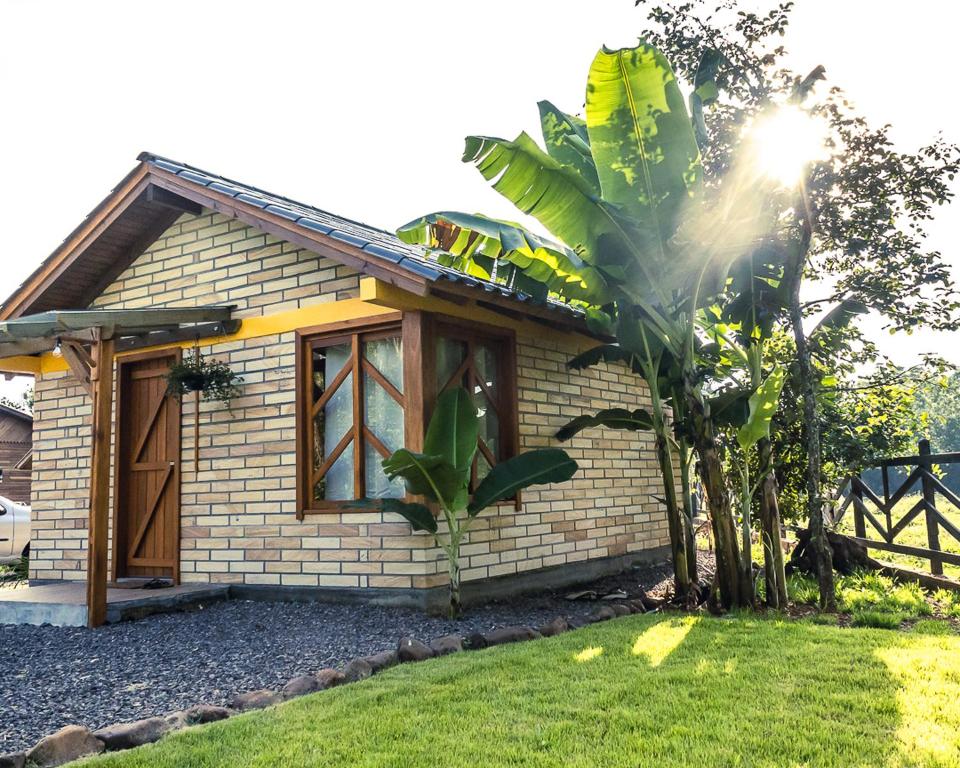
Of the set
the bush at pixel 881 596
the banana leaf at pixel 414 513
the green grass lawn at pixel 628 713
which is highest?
the banana leaf at pixel 414 513

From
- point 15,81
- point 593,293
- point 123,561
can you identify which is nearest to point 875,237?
point 593,293

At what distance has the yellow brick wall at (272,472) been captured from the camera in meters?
7.11

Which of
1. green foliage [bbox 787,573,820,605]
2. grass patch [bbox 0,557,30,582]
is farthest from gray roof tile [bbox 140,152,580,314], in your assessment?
grass patch [bbox 0,557,30,582]

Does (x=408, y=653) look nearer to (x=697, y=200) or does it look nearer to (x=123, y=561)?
(x=697, y=200)

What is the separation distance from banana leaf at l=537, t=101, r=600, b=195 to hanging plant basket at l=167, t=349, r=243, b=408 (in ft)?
12.7

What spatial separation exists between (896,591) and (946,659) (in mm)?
3105

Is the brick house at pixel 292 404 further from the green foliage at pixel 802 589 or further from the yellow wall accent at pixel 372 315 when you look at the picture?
the green foliage at pixel 802 589

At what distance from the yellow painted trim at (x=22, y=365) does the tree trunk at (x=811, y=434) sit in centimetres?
864

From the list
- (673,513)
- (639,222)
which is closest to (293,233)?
(639,222)

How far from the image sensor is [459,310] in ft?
23.4

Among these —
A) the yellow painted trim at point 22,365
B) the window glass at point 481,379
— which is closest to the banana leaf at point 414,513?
the window glass at point 481,379

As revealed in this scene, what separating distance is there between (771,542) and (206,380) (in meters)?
Answer: 5.46

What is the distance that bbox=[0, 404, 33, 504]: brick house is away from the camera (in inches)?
763

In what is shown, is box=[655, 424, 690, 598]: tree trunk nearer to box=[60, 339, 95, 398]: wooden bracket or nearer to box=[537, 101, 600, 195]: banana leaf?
box=[537, 101, 600, 195]: banana leaf
